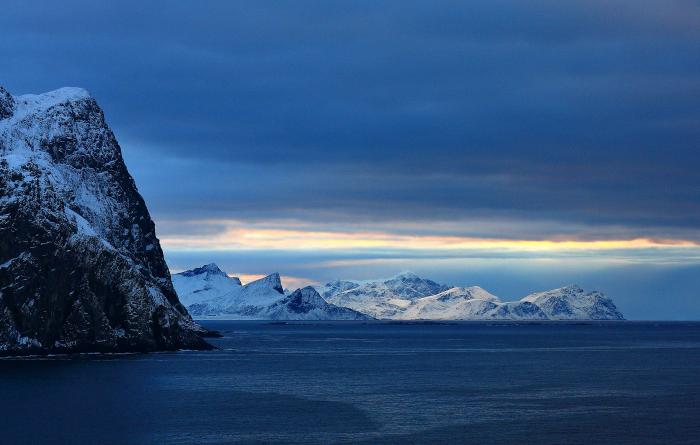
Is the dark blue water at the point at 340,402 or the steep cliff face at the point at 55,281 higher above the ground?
the steep cliff face at the point at 55,281

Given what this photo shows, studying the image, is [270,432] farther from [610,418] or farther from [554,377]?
[554,377]

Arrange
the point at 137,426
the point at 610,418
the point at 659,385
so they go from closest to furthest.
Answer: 1. the point at 137,426
2. the point at 610,418
3. the point at 659,385

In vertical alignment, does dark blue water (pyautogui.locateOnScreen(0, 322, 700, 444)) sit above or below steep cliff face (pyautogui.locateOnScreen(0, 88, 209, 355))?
below

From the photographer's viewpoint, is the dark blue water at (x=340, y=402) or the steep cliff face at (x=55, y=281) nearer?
the dark blue water at (x=340, y=402)

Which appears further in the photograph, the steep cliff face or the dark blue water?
the steep cliff face

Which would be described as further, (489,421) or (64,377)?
(64,377)

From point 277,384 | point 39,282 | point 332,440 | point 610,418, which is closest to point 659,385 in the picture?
point 610,418

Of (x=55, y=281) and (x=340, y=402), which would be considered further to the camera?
(x=55, y=281)

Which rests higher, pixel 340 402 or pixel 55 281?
pixel 55 281
